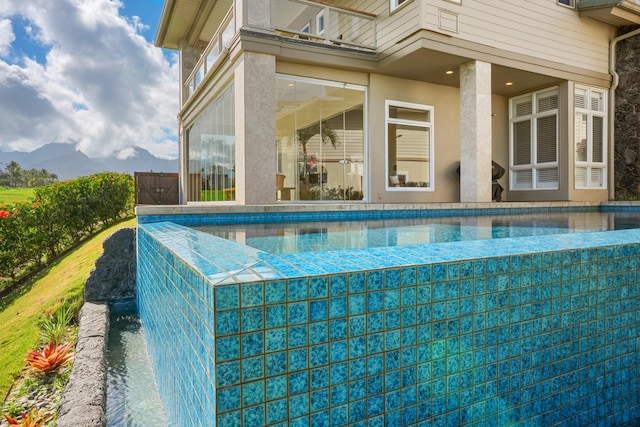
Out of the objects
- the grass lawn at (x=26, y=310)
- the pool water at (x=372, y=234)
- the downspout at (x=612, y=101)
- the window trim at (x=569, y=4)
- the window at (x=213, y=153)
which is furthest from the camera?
the downspout at (x=612, y=101)

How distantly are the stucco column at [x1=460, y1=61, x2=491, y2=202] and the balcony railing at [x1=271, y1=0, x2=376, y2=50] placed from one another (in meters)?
2.25

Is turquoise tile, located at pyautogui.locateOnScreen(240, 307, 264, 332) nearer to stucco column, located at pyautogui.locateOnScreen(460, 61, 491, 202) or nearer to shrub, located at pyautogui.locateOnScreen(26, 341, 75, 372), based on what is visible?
shrub, located at pyautogui.locateOnScreen(26, 341, 75, 372)

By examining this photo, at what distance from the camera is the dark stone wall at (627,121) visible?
10.8 m

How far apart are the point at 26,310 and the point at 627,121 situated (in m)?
14.0

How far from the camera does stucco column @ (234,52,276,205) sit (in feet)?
26.4

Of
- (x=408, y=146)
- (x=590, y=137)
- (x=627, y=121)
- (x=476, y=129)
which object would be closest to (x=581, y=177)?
(x=590, y=137)

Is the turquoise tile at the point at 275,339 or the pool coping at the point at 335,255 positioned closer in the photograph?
the turquoise tile at the point at 275,339

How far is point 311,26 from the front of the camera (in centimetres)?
989

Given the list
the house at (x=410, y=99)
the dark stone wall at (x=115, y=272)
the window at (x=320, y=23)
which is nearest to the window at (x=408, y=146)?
the house at (x=410, y=99)

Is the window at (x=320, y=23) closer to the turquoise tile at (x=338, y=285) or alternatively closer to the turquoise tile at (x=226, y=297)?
the turquoise tile at (x=338, y=285)

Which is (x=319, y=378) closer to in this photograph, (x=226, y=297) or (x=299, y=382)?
(x=299, y=382)

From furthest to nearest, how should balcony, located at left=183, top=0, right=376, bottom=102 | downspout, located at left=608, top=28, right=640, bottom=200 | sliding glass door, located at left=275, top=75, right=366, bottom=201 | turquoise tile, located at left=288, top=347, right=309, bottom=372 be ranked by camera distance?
downspout, located at left=608, top=28, right=640, bottom=200, sliding glass door, located at left=275, top=75, right=366, bottom=201, balcony, located at left=183, top=0, right=376, bottom=102, turquoise tile, located at left=288, top=347, right=309, bottom=372

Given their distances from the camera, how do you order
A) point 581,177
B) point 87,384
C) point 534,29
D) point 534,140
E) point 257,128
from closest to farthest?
point 87,384 < point 257,128 < point 534,29 < point 581,177 < point 534,140

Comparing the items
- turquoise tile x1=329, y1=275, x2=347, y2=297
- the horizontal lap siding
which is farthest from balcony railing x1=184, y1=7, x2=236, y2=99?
turquoise tile x1=329, y1=275, x2=347, y2=297
